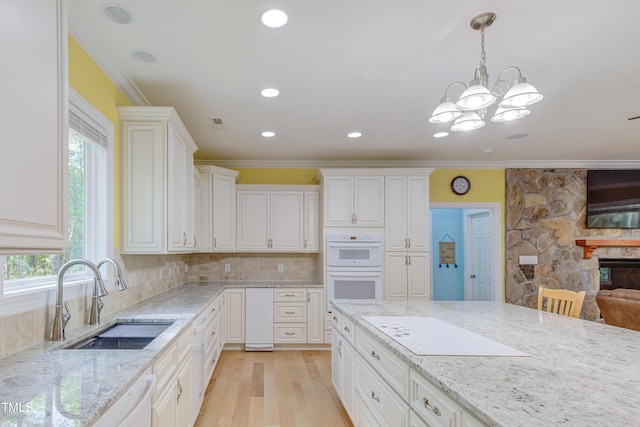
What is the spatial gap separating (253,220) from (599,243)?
5027 mm

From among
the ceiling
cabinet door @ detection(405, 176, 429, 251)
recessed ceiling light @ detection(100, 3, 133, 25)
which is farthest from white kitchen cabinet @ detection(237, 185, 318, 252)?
recessed ceiling light @ detection(100, 3, 133, 25)

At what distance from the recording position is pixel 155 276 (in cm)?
348

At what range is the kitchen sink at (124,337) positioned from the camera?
1.95m

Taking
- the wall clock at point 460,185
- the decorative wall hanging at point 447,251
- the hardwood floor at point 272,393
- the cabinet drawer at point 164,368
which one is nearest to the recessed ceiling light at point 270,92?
the cabinet drawer at point 164,368

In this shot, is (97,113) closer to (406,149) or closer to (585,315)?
(406,149)

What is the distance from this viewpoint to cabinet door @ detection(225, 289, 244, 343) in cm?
464

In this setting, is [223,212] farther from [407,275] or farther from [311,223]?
[407,275]

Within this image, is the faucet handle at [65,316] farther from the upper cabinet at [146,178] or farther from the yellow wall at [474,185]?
the yellow wall at [474,185]

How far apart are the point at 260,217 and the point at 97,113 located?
9.31ft

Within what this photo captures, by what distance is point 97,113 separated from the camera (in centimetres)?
233

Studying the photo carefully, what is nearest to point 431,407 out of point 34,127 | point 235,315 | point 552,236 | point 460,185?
point 34,127

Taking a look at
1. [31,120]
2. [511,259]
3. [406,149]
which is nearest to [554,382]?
[31,120]

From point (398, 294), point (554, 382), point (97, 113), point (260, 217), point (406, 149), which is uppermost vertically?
point (406, 149)

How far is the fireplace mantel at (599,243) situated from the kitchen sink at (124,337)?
18.7ft
